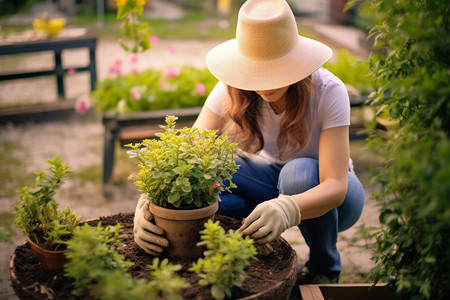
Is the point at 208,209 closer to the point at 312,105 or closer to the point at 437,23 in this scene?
the point at 312,105

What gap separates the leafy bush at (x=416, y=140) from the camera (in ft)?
3.79

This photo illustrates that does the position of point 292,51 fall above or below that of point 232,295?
above

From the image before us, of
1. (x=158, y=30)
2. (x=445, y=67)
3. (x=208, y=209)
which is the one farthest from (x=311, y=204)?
(x=158, y=30)

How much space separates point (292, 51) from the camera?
5.99 feet

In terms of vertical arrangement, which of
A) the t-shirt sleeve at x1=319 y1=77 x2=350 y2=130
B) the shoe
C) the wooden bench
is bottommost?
the wooden bench

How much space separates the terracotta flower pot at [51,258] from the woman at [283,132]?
0.27 m

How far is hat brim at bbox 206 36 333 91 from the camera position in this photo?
1.76 metres

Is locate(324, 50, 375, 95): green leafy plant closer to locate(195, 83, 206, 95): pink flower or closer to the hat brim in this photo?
locate(195, 83, 206, 95): pink flower

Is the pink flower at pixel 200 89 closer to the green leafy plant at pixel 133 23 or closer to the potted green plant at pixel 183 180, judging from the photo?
the green leafy plant at pixel 133 23

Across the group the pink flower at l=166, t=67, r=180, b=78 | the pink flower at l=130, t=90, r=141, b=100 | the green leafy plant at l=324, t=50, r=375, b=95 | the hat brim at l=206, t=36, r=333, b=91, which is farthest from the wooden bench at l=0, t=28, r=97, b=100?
the hat brim at l=206, t=36, r=333, b=91

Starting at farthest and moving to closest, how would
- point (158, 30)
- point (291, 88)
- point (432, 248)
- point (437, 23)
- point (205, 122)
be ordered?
point (158, 30), point (205, 122), point (291, 88), point (432, 248), point (437, 23)

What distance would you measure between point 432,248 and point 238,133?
3.34 feet

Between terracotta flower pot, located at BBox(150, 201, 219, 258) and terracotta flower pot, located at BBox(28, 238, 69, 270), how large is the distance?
0.32 meters

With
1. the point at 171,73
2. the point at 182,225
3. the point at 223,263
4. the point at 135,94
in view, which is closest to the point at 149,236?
the point at 182,225
